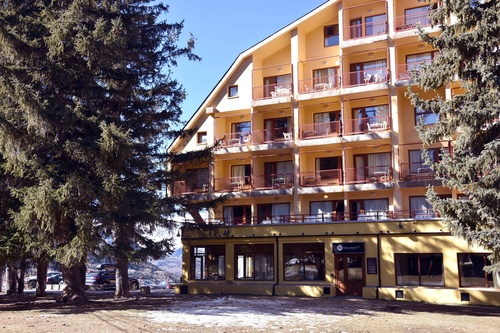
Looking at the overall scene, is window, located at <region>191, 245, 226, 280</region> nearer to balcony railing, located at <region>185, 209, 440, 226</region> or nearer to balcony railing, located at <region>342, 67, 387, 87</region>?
balcony railing, located at <region>185, 209, 440, 226</region>

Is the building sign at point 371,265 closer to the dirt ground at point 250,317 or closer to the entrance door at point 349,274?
the entrance door at point 349,274

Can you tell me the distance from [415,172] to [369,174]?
300 cm

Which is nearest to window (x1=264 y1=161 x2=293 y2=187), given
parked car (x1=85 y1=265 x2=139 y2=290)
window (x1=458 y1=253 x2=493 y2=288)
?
window (x1=458 y1=253 x2=493 y2=288)

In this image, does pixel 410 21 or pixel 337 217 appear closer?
pixel 410 21

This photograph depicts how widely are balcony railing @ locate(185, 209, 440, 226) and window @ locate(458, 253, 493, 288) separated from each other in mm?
2875

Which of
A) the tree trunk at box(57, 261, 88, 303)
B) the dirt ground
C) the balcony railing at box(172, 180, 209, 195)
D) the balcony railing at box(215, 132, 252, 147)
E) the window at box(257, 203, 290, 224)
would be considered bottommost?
the dirt ground

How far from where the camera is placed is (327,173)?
36969 mm

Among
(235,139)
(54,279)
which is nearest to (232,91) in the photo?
(235,139)

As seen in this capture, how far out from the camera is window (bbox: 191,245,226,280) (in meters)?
36.7

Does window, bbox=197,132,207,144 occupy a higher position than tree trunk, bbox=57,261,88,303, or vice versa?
window, bbox=197,132,207,144

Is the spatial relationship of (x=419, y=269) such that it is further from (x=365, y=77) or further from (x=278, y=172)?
(x=365, y=77)

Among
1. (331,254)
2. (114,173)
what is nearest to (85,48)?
(114,173)

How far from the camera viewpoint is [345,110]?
36031mm

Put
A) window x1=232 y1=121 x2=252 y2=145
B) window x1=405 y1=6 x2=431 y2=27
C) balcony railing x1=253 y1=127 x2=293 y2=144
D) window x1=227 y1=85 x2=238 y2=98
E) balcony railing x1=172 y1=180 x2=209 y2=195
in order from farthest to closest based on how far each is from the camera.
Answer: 1. window x1=227 y1=85 x2=238 y2=98
2. balcony railing x1=172 y1=180 x2=209 y2=195
3. window x1=232 y1=121 x2=252 y2=145
4. balcony railing x1=253 y1=127 x2=293 y2=144
5. window x1=405 y1=6 x2=431 y2=27
